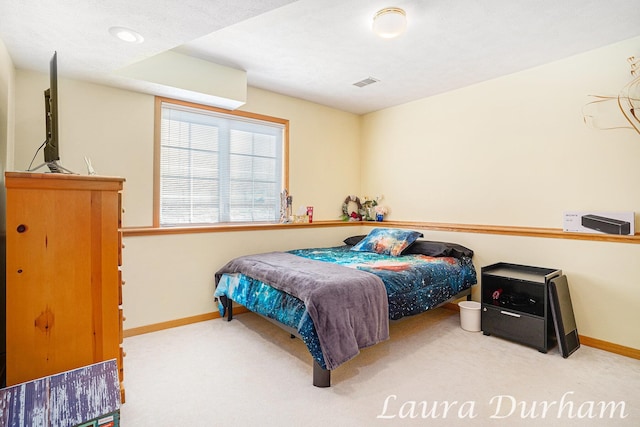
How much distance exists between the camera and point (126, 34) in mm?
1919

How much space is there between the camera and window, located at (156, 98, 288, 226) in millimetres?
3186

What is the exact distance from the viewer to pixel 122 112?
290cm

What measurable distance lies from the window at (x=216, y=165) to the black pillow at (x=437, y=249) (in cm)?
166

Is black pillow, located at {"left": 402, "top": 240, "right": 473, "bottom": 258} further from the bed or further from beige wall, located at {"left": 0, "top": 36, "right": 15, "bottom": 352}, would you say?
beige wall, located at {"left": 0, "top": 36, "right": 15, "bottom": 352}

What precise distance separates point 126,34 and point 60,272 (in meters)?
1.41

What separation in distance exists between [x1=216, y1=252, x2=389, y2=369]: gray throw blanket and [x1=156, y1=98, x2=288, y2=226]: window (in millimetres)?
1229

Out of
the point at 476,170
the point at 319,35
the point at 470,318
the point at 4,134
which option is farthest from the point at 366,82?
the point at 4,134

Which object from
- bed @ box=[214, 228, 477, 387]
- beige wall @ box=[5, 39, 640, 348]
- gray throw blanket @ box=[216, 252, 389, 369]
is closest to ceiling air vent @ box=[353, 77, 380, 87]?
beige wall @ box=[5, 39, 640, 348]

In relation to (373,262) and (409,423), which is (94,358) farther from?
(373,262)

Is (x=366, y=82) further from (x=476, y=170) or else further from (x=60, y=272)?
(x=60, y=272)

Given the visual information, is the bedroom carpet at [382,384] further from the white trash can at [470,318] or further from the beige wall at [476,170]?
the beige wall at [476,170]

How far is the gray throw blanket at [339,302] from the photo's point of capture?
77.9 inches

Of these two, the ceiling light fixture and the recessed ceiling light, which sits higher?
the ceiling light fixture

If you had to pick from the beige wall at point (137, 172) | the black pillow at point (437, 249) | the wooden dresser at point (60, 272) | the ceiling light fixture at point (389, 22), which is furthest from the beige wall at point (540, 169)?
the wooden dresser at point (60, 272)
